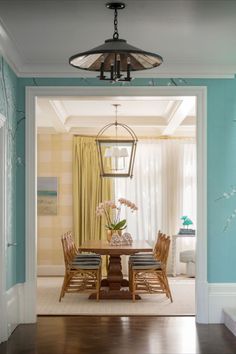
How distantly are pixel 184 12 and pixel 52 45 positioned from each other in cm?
156

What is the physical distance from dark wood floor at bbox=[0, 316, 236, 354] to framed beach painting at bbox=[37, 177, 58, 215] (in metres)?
4.26

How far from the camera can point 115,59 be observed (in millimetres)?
4059

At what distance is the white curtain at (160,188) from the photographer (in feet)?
36.6

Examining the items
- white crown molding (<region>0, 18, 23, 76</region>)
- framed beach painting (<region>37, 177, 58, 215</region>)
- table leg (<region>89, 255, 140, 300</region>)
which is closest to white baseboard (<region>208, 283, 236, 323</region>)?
table leg (<region>89, 255, 140, 300</region>)

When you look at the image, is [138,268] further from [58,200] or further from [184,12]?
[184,12]

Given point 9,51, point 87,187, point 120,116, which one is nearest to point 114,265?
point 87,187

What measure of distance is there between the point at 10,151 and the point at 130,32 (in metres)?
1.87

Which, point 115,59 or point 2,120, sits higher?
point 115,59

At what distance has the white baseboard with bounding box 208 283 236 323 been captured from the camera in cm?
655

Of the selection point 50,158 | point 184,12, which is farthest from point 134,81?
point 50,158

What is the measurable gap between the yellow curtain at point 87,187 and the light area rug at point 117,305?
203 cm

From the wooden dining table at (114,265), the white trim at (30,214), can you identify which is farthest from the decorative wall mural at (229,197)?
the white trim at (30,214)

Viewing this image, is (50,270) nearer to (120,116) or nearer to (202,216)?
(120,116)

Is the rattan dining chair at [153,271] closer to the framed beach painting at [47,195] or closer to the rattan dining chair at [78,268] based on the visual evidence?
the rattan dining chair at [78,268]
